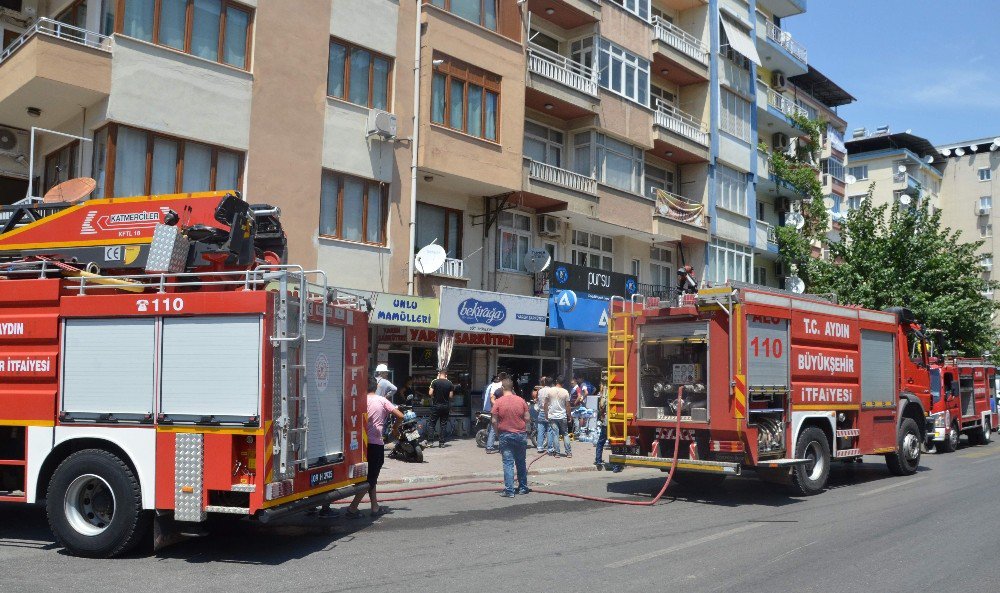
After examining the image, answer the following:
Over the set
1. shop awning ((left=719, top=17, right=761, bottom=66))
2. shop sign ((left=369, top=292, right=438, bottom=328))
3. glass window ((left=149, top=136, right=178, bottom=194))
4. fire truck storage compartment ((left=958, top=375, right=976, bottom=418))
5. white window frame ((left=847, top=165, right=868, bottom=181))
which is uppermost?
white window frame ((left=847, top=165, right=868, bottom=181))

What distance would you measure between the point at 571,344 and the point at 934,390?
35.3 ft

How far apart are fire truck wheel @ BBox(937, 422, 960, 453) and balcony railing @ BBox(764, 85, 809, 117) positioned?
19.9 m

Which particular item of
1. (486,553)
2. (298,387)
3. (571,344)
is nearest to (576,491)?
(486,553)

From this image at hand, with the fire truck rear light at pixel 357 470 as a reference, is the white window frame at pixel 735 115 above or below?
above


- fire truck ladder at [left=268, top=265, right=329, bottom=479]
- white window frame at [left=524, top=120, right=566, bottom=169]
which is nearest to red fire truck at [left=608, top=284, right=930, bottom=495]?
fire truck ladder at [left=268, top=265, right=329, bottom=479]

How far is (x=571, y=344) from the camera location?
27.6 metres

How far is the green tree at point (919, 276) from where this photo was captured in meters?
32.6

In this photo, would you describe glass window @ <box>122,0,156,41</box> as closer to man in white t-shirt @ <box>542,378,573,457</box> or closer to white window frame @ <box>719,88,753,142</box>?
man in white t-shirt @ <box>542,378,573,457</box>

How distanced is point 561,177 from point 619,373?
12430mm

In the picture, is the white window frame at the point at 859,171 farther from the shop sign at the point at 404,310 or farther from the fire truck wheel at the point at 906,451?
the shop sign at the point at 404,310

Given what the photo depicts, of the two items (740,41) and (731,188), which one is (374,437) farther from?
(740,41)

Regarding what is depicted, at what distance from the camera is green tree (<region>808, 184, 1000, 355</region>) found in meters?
32.6

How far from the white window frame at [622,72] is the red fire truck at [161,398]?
20.2 m

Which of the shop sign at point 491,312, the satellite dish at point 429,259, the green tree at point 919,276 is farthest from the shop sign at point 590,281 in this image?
the green tree at point 919,276
